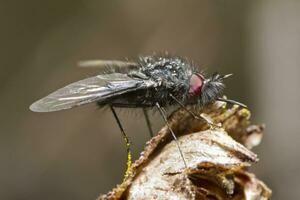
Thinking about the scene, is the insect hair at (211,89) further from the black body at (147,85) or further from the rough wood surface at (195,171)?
the rough wood surface at (195,171)

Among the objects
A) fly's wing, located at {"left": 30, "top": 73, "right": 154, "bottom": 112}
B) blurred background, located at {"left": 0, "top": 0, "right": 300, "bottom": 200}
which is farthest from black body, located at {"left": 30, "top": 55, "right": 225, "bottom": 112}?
blurred background, located at {"left": 0, "top": 0, "right": 300, "bottom": 200}

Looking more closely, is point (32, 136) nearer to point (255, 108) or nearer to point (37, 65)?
point (37, 65)

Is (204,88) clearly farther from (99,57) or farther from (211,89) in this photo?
(99,57)

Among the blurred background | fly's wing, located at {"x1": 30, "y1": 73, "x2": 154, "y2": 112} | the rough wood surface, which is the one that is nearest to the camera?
the rough wood surface

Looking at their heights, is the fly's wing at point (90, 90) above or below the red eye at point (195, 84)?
above

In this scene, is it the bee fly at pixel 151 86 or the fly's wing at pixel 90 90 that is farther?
the bee fly at pixel 151 86

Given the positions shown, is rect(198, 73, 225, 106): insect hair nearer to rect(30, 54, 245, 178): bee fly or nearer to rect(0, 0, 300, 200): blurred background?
rect(30, 54, 245, 178): bee fly

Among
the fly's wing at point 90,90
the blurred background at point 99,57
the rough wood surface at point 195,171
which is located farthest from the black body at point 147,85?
the blurred background at point 99,57
